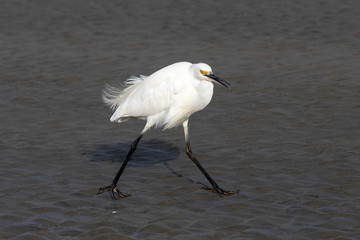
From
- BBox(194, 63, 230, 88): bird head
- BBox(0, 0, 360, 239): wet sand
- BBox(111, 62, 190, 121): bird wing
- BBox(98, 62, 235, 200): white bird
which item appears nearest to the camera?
BBox(0, 0, 360, 239): wet sand

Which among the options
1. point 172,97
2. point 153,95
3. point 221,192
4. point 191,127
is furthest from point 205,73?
point 191,127

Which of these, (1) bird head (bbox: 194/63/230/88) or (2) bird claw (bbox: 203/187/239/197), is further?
(2) bird claw (bbox: 203/187/239/197)

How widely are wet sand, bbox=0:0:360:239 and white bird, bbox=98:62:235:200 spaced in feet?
1.62

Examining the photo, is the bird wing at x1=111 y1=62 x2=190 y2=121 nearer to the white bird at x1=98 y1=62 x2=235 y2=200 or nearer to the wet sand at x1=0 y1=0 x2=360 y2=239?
the white bird at x1=98 y1=62 x2=235 y2=200

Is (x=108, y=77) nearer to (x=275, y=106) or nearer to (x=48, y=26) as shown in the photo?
(x=275, y=106)

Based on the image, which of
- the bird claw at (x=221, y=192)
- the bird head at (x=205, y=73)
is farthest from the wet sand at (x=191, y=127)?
the bird head at (x=205, y=73)

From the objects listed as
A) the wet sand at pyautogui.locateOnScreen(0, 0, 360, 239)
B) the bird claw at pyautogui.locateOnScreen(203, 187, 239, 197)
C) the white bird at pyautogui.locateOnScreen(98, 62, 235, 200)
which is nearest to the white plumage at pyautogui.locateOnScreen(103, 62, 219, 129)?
the white bird at pyautogui.locateOnScreen(98, 62, 235, 200)

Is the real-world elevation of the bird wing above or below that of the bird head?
below

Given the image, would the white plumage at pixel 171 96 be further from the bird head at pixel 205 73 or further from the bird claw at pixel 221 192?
the bird claw at pixel 221 192

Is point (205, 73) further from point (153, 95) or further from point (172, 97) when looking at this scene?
point (153, 95)

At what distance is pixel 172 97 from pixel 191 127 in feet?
7.40

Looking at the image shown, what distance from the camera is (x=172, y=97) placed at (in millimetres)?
6984

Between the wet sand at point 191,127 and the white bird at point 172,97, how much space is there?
1.62ft

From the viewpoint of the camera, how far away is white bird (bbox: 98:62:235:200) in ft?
22.2
